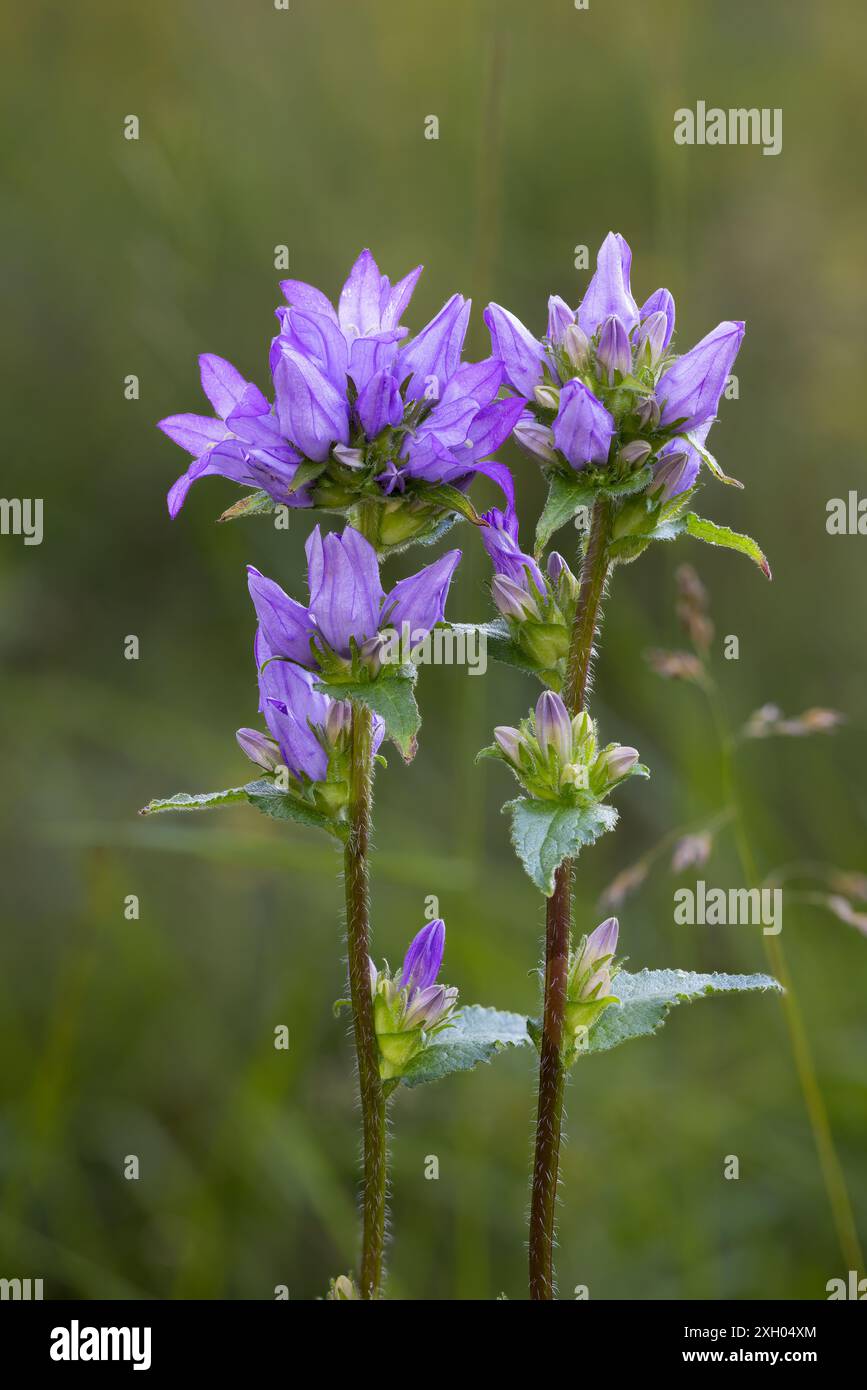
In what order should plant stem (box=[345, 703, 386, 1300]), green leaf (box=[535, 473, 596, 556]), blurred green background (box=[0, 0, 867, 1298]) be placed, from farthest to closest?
blurred green background (box=[0, 0, 867, 1298]) → plant stem (box=[345, 703, 386, 1300]) → green leaf (box=[535, 473, 596, 556])

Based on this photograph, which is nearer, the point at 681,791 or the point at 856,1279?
the point at 856,1279

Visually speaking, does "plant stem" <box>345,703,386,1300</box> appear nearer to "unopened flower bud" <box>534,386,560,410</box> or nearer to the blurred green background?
"unopened flower bud" <box>534,386,560,410</box>

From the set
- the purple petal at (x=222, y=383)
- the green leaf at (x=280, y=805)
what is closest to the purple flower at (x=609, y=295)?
the purple petal at (x=222, y=383)

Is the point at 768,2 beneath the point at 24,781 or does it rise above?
above

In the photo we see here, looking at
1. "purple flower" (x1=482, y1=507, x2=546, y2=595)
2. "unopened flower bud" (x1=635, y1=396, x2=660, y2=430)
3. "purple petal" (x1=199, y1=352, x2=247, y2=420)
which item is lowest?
"purple flower" (x1=482, y1=507, x2=546, y2=595)

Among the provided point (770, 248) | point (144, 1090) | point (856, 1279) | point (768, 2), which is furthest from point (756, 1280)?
point (768, 2)

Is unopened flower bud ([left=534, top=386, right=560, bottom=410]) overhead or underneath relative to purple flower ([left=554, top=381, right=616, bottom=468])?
overhead

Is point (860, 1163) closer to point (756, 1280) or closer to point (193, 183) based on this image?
point (756, 1280)

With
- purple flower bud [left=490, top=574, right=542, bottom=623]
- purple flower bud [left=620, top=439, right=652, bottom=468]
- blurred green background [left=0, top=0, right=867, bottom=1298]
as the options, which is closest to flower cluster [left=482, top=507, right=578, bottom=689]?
purple flower bud [left=490, top=574, right=542, bottom=623]
